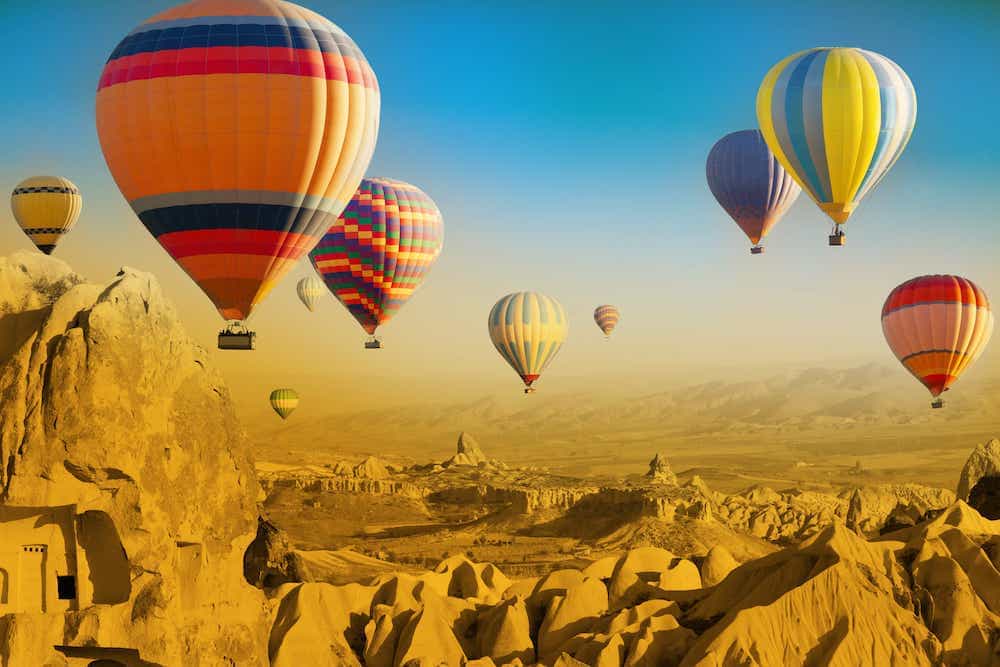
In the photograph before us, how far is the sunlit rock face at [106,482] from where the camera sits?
2708cm

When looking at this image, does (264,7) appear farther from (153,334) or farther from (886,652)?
(886,652)

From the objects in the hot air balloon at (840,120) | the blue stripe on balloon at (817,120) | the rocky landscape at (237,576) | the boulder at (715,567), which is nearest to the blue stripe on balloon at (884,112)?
the hot air balloon at (840,120)

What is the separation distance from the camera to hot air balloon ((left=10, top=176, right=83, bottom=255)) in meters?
67.3

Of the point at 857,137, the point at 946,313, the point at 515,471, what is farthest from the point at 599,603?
the point at 515,471

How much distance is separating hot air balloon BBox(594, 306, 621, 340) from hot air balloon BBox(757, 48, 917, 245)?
6144 cm

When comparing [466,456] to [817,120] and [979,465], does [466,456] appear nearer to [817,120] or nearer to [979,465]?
[979,465]

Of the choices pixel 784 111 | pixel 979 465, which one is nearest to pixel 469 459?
pixel 979 465

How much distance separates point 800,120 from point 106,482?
3259 centimetres

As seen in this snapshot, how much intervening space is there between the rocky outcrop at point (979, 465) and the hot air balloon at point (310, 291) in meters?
42.5

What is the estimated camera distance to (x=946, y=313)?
6281 cm

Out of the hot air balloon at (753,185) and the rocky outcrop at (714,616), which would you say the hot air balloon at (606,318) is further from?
the rocky outcrop at (714,616)

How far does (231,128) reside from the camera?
36562mm

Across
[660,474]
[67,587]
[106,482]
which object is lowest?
[660,474]

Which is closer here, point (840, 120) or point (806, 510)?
point (840, 120)
